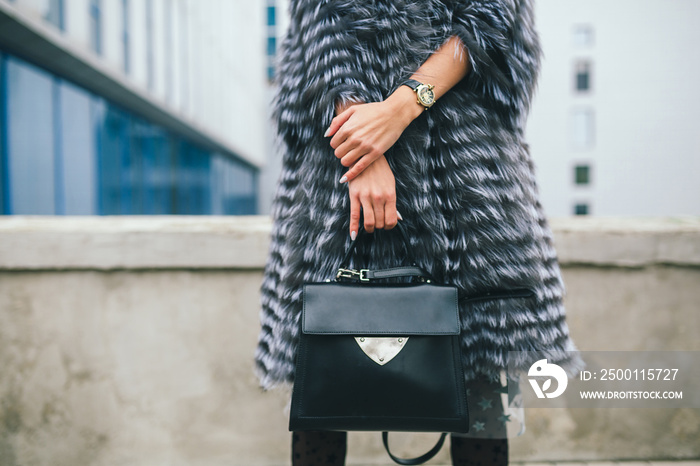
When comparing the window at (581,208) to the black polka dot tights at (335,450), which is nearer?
the black polka dot tights at (335,450)

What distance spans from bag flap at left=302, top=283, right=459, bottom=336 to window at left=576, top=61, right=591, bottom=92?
3653 centimetres

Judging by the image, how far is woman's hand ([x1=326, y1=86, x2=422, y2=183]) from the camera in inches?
34.5

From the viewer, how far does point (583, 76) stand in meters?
32.1

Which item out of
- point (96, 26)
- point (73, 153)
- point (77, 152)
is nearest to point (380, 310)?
point (73, 153)

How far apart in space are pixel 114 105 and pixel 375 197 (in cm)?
1061

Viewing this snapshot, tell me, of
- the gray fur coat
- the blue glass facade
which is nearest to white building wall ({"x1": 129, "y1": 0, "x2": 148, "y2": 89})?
the blue glass facade

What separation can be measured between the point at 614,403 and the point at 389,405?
143 centimetres

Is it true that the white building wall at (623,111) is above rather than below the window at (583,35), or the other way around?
below

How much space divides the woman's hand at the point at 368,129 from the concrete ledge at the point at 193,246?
3.18 feet

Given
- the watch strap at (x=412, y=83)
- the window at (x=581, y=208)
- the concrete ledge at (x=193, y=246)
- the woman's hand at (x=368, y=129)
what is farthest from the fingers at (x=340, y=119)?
the window at (x=581, y=208)

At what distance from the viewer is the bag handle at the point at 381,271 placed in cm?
91

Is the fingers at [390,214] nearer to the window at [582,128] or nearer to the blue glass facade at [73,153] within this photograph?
the blue glass facade at [73,153]

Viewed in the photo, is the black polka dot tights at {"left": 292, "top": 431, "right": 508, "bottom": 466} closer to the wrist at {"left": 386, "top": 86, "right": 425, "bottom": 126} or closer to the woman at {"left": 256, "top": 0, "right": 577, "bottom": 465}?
the woman at {"left": 256, "top": 0, "right": 577, "bottom": 465}

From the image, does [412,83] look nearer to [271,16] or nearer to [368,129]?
[368,129]
